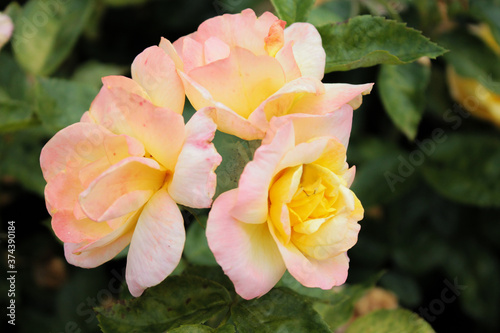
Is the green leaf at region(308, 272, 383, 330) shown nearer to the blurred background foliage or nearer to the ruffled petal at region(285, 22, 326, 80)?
the blurred background foliage

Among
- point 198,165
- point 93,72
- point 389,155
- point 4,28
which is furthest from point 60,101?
point 389,155

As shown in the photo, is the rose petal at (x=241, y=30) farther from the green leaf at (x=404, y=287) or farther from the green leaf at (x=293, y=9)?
the green leaf at (x=404, y=287)

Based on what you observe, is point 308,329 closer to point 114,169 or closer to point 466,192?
point 114,169

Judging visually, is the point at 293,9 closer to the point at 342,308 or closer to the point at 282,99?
the point at 282,99

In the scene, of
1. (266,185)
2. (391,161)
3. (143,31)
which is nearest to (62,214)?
(266,185)

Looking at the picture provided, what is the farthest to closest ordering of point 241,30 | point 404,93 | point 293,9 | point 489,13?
point 489,13 < point 404,93 < point 293,9 < point 241,30

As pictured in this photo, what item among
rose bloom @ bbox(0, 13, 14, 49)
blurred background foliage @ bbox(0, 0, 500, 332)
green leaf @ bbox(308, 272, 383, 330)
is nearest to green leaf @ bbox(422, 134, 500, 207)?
blurred background foliage @ bbox(0, 0, 500, 332)
